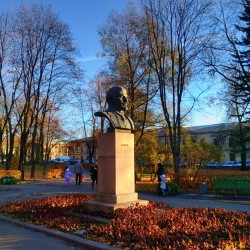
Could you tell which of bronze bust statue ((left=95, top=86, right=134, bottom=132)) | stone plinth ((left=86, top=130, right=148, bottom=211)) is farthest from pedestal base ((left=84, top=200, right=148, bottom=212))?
bronze bust statue ((left=95, top=86, right=134, bottom=132))

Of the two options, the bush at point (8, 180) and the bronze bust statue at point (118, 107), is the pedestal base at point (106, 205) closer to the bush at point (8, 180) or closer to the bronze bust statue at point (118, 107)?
the bronze bust statue at point (118, 107)

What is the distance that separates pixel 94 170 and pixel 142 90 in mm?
8673

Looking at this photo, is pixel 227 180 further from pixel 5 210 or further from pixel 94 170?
pixel 5 210

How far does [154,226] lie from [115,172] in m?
2.53

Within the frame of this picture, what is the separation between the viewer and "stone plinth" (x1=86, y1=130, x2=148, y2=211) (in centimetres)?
1024

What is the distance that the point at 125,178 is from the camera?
34.7 feet

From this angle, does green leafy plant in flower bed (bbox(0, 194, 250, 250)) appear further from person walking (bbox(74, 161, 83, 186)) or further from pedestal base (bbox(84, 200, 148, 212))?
person walking (bbox(74, 161, 83, 186))

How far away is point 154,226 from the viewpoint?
26.5 feet

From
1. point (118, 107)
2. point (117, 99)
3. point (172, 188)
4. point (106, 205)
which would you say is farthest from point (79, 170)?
point (106, 205)

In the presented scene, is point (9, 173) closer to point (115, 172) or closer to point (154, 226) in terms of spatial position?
point (115, 172)

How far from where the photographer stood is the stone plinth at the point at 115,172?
10.2 metres

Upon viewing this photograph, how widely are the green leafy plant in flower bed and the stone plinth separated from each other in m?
0.46

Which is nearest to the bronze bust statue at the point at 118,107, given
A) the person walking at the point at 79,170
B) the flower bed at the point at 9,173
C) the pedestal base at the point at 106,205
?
the pedestal base at the point at 106,205

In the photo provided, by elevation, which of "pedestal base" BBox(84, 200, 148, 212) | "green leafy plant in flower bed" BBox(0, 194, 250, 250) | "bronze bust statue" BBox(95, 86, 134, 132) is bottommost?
"green leafy plant in flower bed" BBox(0, 194, 250, 250)
